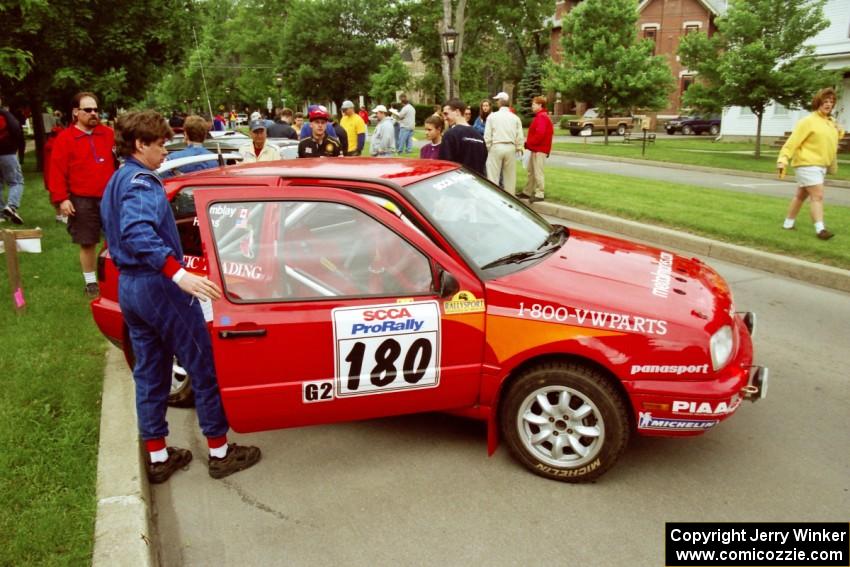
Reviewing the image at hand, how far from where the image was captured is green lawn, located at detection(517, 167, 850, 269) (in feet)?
26.1

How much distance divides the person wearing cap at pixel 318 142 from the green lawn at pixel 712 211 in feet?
14.9

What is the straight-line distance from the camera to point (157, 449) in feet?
11.8

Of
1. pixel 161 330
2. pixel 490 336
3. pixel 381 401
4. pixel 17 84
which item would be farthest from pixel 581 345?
pixel 17 84

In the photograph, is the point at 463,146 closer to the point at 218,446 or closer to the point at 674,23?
the point at 218,446

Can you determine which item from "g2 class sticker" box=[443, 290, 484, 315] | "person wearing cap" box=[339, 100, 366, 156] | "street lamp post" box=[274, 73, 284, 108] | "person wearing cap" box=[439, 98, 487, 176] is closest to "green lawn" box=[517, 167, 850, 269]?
"person wearing cap" box=[439, 98, 487, 176]

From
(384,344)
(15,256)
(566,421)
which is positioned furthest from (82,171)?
(566,421)

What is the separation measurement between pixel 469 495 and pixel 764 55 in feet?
70.8

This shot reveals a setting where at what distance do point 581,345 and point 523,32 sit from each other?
56854 mm

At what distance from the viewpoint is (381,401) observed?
346 centimetres

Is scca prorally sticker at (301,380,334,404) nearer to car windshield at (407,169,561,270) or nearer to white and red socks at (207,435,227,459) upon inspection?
white and red socks at (207,435,227,459)

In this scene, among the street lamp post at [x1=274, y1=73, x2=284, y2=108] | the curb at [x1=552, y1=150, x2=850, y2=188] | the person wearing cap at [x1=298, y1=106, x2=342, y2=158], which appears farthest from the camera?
the street lamp post at [x1=274, y1=73, x2=284, y2=108]

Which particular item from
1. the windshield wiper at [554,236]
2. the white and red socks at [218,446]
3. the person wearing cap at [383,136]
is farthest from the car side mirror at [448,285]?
the person wearing cap at [383,136]

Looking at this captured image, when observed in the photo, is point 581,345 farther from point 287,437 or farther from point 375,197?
point 287,437

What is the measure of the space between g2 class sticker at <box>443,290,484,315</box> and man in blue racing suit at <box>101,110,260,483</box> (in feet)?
3.61
